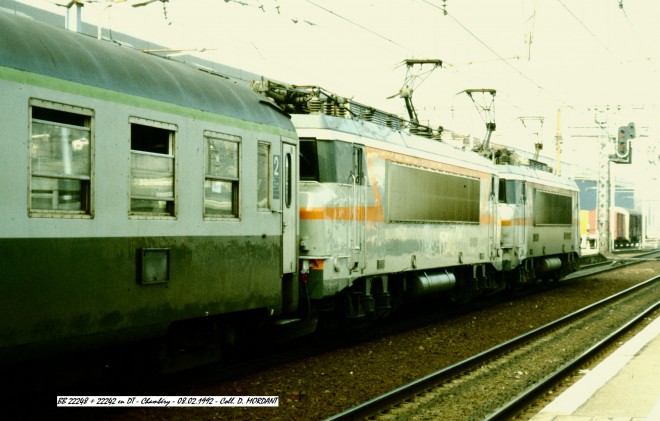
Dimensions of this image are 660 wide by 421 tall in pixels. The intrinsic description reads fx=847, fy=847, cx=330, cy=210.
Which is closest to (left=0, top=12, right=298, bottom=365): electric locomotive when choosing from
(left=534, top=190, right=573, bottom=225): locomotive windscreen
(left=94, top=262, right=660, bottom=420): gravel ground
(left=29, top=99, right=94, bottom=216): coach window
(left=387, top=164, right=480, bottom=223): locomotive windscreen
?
(left=29, top=99, right=94, bottom=216): coach window

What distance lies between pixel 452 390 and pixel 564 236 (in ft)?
63.6

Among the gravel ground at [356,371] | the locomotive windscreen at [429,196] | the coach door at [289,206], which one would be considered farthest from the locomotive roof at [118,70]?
the locomotive windscreen at [429,196]

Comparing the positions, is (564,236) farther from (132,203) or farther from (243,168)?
(132,203)

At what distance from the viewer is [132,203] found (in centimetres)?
787

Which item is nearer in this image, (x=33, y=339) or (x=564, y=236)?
(x=33, y=339)

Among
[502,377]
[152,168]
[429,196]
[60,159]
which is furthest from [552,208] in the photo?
[60,159]

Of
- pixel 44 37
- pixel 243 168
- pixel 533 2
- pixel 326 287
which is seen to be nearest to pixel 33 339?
pixel 44 37

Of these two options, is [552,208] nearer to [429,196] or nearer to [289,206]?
[429,196]

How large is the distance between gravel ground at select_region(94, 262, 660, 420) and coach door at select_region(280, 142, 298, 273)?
142 cm

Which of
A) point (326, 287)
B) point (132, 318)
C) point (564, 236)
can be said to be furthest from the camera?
point (564, 236)

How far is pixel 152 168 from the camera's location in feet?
26.8

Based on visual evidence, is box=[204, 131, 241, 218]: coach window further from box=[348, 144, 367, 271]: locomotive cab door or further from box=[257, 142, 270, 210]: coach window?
box=[348, 144, 367, 271]: locomotive cab door

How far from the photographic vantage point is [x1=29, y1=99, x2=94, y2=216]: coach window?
22.2ft

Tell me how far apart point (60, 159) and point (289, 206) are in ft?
13.3
